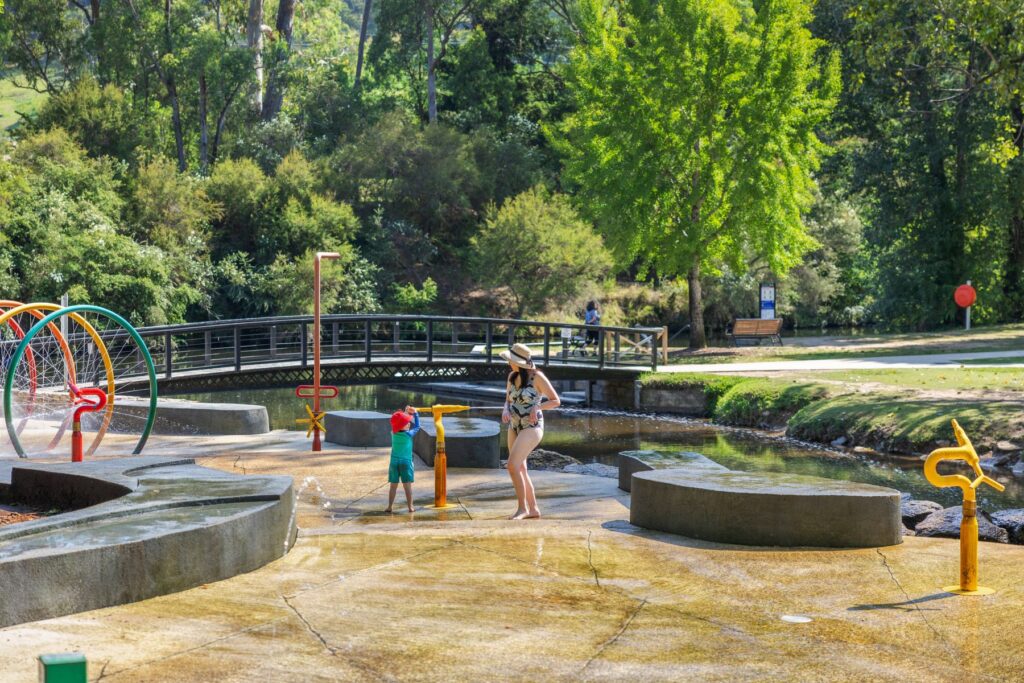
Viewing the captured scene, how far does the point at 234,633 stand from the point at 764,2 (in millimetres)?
31464

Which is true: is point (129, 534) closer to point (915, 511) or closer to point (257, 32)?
point (915, 511)

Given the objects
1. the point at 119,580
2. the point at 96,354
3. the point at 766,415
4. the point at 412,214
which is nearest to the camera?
the point at 119,580

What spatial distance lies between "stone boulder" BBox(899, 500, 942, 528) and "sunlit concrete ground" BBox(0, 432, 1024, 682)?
3.66m

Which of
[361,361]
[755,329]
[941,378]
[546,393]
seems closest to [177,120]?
[755,329]

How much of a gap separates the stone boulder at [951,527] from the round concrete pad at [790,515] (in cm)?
284

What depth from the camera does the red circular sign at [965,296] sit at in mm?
41812

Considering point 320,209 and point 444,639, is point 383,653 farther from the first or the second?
point 320,209

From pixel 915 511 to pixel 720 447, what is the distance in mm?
9198

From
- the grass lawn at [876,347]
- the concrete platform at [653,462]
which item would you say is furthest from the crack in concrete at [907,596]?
the grass lawn at [876,347]

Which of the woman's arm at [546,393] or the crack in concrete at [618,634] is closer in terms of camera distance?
the crack in concrete at [618,634]

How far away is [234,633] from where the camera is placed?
23.9 feet

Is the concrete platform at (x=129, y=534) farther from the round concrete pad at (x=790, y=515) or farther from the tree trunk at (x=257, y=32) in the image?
the tree trunk at (x=257, y=32)

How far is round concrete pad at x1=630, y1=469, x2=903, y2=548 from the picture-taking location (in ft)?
33.5

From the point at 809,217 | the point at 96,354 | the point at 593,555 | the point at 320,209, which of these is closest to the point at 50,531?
the point at 593,555
